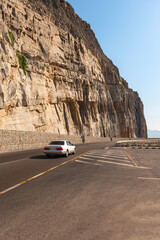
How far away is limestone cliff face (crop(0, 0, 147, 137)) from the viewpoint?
3189 centimetres

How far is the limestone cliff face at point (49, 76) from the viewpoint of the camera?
31891 millimetres

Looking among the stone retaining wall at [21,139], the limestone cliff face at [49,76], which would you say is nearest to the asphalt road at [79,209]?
the stone retaining wall at [21,139]

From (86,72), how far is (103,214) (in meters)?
56.5

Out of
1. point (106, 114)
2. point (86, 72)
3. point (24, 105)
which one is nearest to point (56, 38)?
point (86, 72)

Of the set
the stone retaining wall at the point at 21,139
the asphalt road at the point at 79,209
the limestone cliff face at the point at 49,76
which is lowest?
the asphalt road at the point at 79,209

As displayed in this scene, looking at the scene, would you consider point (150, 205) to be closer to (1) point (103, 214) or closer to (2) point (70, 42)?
(1) point (103, 214)

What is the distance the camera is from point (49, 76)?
141 ft

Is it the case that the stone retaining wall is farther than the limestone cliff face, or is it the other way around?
the limestone cliff face

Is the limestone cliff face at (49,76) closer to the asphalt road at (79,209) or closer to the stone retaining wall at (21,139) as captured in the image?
the stone retaining wall at (21,139)

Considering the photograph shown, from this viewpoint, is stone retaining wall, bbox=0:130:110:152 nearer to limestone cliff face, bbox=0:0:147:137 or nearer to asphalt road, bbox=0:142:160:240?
limestone cliff face, bbox=0:0:147:137

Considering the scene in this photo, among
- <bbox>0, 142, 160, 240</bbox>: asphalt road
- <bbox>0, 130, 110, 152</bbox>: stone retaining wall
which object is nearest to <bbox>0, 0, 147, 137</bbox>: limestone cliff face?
<bbox>0, 130, 110, 152</bbox>: stone retaining wall

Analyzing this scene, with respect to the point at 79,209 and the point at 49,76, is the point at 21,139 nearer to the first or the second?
the point at 79,209

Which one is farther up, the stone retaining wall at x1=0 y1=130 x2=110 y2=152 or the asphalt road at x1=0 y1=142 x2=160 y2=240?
the stone retaining wall at x1=0 y1=130 x2=110 y2=152

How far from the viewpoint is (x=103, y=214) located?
3848 millimetres
